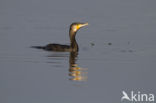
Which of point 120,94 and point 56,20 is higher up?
point 56,20

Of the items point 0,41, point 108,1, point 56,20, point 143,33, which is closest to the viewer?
point 0,41

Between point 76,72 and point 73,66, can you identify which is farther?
point 73,66

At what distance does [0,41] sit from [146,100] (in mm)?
9517

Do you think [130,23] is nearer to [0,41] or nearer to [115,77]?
[0,41]

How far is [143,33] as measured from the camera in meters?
23.5

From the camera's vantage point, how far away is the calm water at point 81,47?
1527 cm

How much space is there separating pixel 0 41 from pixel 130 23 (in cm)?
656

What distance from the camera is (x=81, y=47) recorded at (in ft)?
70.9

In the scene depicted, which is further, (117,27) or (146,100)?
(117,27)

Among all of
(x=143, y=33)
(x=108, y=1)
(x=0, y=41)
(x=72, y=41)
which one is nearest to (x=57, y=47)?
(x=72, y=41)

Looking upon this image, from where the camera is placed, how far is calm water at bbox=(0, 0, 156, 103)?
1527cm

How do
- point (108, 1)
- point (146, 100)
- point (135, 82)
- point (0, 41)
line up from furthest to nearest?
point (108, 1)
point (0, 41)
point (135, 82)
point (146, 100)

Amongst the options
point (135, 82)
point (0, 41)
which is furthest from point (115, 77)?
point (0, 41)

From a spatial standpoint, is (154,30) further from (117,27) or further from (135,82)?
(135,82)
